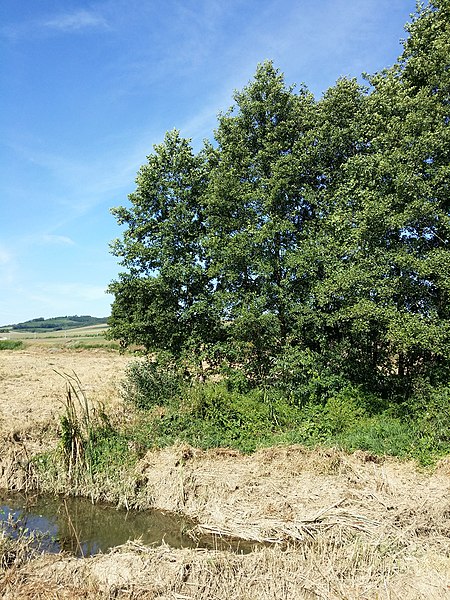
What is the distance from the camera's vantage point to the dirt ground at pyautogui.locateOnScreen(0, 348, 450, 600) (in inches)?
252

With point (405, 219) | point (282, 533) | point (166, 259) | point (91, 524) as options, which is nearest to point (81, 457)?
point (91, 524)

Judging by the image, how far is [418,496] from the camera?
29.7 feet

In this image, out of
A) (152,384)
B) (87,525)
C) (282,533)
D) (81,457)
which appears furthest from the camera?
(152,384)

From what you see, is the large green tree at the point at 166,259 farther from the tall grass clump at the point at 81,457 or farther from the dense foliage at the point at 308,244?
the tall grass clump at the point at 81,457

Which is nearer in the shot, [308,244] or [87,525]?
[87,525]

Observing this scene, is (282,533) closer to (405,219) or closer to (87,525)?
(87,525)

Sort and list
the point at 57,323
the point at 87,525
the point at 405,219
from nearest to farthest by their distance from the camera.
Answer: the point at 87,525, the point at 405,219, the point at 57,323

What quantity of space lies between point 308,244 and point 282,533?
32.2ft

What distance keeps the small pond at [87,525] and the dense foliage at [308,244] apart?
465cm

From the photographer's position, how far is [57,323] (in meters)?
130

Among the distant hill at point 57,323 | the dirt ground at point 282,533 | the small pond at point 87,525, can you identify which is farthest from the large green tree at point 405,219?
the distant hill at point 57,323

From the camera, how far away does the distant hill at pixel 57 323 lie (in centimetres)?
11964

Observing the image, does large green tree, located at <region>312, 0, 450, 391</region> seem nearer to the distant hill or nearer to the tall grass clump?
the tall grass clump

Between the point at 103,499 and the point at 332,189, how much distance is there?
42.2ft
